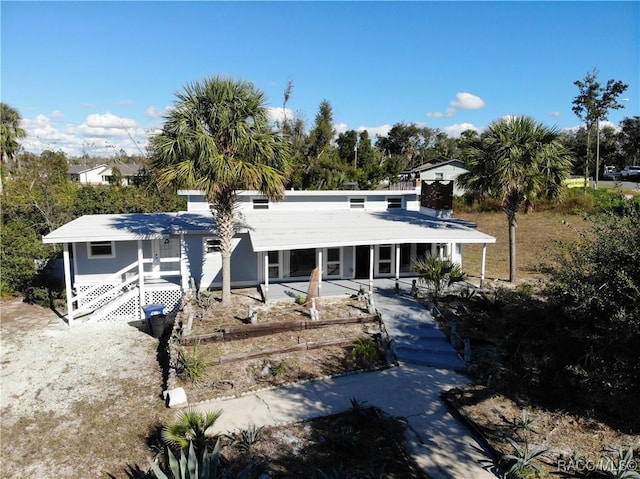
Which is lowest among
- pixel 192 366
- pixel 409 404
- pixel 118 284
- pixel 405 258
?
pixel 409 404

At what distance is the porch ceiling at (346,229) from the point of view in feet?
52.4

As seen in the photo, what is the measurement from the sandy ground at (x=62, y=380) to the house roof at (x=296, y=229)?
3332mm

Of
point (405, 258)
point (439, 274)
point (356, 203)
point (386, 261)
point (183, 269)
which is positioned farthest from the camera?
point (356, 203)

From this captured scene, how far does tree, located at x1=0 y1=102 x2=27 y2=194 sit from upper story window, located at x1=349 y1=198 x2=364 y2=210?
126 feet

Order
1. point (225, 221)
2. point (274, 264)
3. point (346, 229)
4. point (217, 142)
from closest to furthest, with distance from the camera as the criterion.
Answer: point (217, 142)
point (225, 221)
point (346, 229)
point (274, 264)

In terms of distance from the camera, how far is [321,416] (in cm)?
881

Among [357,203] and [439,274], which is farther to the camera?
[357,203]

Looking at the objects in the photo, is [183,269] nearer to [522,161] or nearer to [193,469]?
[193,469]

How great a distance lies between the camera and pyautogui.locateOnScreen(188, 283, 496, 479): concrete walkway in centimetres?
756

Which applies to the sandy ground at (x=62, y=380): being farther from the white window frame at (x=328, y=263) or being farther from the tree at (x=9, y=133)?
the tree at (x=9, y=133)

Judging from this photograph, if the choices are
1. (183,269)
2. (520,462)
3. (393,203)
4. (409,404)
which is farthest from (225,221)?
(393,203)

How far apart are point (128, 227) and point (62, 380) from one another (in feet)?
25.0

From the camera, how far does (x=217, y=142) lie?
533 inches

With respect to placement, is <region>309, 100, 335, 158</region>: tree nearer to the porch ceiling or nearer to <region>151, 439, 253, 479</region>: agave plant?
the porch ceiling
